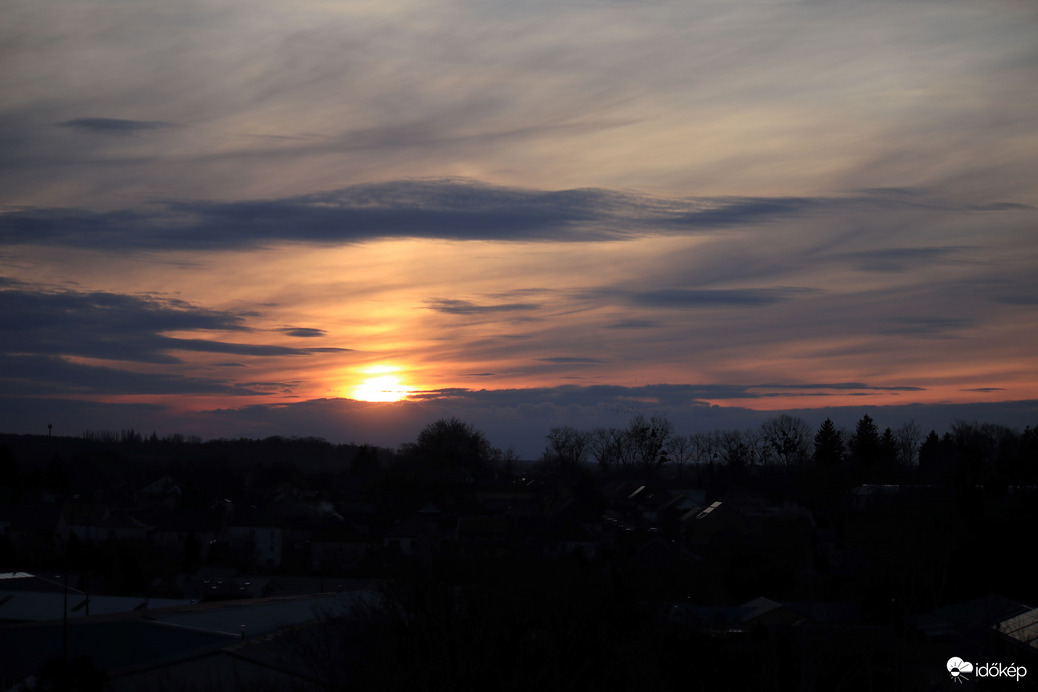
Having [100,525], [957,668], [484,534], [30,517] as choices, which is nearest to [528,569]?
[484,534]

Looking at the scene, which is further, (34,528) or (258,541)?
(34,528)

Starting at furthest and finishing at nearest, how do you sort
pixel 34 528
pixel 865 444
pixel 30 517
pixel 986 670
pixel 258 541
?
pixel 865 444 < pixel 30 517 < pixel 34 528 < pixel 258 541 < pixel 986 670

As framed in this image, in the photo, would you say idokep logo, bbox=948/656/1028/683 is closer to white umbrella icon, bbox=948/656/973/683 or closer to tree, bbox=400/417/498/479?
white umbrella icon, bbox=948/656/973/683

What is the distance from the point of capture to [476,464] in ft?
272

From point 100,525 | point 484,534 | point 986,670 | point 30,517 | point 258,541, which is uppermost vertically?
point 986,670

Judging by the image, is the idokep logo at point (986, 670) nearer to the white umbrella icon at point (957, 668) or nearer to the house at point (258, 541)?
the white umbrella icon at point (957, 668)

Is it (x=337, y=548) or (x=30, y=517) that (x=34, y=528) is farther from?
(x=337, y=548)

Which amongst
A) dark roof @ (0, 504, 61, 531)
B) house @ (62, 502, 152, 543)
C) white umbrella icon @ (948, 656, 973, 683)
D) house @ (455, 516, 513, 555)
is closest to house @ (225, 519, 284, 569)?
house @ (62, 502, 152, 543)

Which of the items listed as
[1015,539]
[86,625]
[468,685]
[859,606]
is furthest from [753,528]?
[468,685]

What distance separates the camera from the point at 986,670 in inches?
499

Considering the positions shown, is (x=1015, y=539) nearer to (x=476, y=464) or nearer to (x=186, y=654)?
(x=186, y=654)

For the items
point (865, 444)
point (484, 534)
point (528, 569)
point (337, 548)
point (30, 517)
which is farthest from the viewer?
point (865, 444)

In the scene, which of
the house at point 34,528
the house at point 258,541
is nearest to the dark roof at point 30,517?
the house at point 34,528

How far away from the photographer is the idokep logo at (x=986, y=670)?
1172 centimetres
